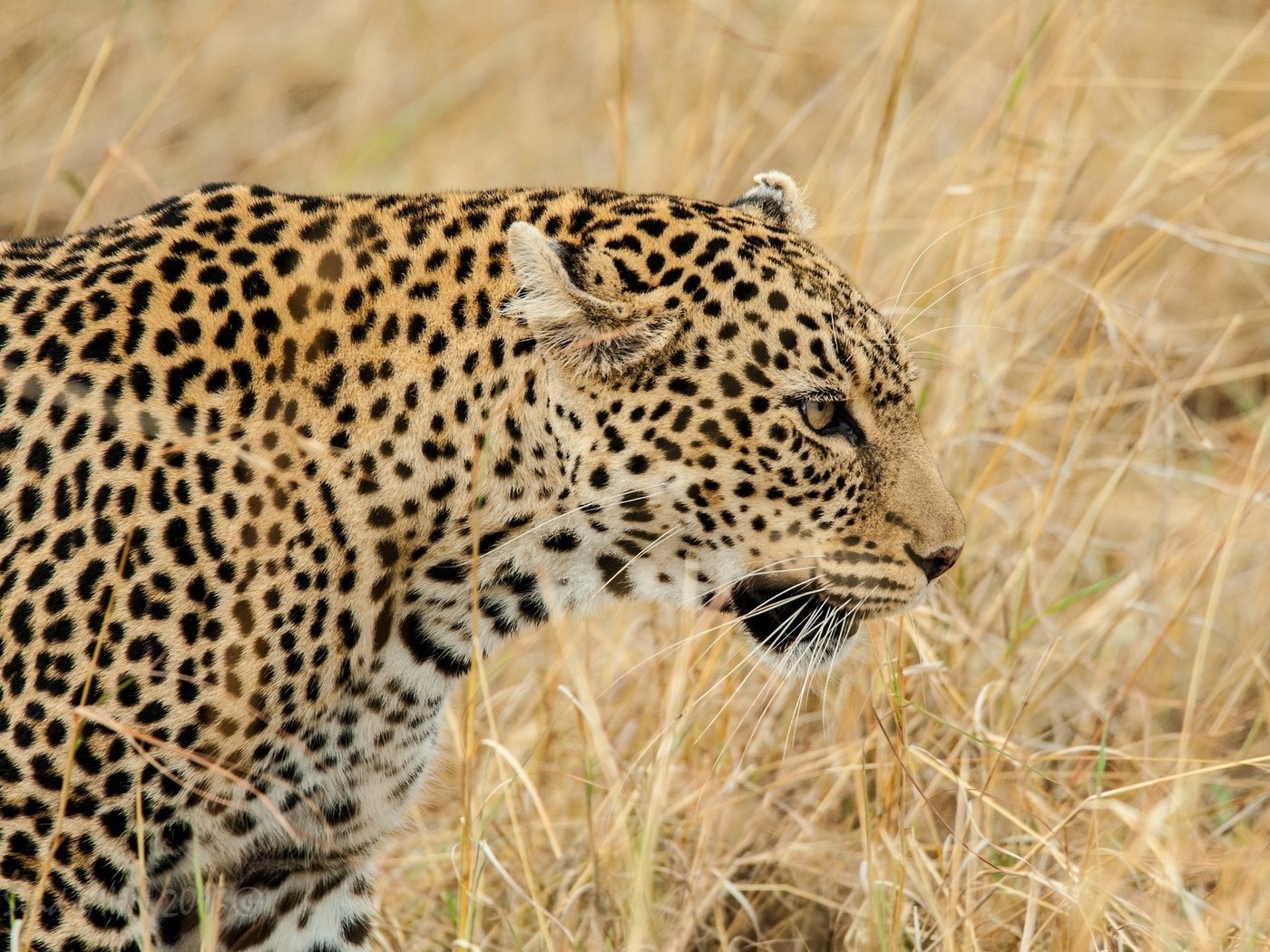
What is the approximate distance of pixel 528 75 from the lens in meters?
11.5

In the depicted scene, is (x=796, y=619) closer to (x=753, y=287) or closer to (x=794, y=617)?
(x=794, y=617)

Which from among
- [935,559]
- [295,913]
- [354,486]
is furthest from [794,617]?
[295,913]

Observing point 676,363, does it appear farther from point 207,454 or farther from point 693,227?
point 207,454

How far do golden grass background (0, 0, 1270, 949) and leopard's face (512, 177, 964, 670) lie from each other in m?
0.27

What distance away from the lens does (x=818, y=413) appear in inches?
175

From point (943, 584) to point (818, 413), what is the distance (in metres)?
2.01

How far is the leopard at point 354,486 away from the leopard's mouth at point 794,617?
0.04 ft

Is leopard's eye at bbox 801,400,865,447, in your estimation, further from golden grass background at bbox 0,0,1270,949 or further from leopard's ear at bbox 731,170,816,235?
leopard's ear at bbox 731,170,816,235

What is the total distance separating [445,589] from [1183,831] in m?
2.32

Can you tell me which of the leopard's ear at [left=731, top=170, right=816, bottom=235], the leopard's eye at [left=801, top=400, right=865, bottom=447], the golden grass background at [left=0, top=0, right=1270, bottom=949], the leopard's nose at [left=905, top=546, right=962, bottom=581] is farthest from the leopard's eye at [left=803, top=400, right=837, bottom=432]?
the leopard's ear at [left=731, top=170, right=816, bottom=235]

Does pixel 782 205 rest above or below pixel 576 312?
above

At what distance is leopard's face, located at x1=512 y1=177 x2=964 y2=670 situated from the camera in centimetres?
430

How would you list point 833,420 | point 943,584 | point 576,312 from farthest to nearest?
point 943,584
point 833,420
point 576,312

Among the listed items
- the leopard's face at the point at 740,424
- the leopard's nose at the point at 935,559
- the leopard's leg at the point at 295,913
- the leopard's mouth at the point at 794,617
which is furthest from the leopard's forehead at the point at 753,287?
the leopard's leg at the point at 295,913
